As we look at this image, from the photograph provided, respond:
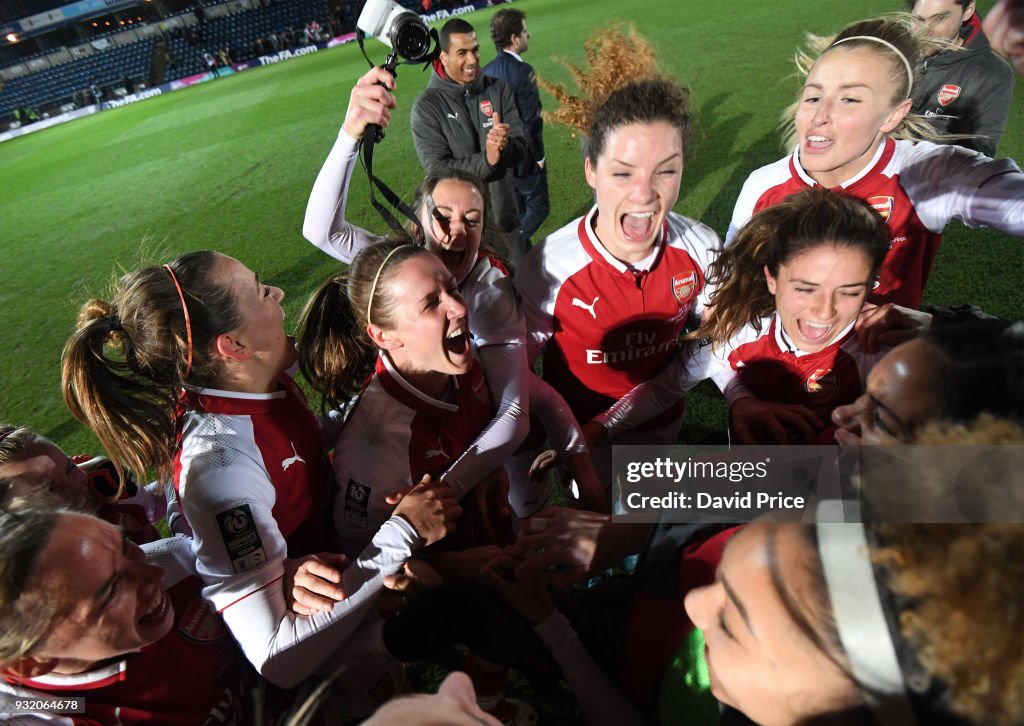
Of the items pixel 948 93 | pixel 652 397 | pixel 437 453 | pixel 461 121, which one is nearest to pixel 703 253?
pixel 652 397

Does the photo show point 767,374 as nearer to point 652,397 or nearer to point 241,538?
point 652,397

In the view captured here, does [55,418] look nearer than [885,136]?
No

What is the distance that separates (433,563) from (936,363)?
1309 mm

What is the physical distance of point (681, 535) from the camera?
116 centimetres

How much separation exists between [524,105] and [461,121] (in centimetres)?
107

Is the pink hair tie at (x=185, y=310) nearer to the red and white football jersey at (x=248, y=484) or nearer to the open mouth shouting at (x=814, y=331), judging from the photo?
the red and white football jersey at (x=248, y=484)

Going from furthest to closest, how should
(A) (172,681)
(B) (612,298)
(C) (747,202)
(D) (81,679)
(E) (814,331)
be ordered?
(C) (747,202)
(B) (612,298)
(E) (814,331)
(A) (172,681)
(D) (81,679)

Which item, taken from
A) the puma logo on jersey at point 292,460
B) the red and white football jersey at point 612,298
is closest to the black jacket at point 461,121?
the red and white football jersey at point 612,298

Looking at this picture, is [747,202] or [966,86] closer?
[747,202]

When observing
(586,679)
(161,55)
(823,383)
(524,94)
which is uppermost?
(161,55)

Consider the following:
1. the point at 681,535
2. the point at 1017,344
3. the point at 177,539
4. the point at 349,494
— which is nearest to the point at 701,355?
the point at 681,535

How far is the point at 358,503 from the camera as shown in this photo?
1.58 metres

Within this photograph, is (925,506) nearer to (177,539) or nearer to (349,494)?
(349,494)

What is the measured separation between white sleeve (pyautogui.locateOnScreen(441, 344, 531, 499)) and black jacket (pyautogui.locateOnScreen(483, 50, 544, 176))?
314 cm
